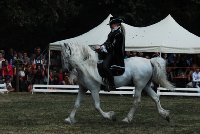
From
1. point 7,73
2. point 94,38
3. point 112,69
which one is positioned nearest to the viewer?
point 112,69

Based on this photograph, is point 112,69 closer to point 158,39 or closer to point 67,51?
point 67,51

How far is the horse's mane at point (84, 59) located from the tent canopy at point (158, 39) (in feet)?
44.0

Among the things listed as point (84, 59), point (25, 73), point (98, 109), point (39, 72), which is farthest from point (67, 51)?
point (25, 73)

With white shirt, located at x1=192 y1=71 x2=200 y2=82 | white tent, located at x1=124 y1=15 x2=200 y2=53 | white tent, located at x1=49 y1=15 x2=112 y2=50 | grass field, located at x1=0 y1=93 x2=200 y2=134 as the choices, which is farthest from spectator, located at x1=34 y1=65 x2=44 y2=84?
grass field, located at x1=0 y1=93 x2=200 y2=134

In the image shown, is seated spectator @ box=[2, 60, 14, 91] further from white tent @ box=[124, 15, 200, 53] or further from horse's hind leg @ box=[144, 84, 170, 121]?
horse's hind leg @ box=[144, 84, 170, 121]

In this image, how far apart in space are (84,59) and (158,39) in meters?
14.7

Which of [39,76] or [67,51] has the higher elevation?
[67,51]

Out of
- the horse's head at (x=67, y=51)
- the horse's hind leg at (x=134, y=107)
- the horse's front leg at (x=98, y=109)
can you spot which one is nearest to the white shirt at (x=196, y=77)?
the horse's hind leg at (x=134, y=107)

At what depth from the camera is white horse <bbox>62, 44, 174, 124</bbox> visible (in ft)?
49.0

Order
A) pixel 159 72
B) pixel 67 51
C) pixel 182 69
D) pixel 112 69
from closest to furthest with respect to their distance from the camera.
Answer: pixel 67 51 → pixel 112 69 → pixel 159 72 → pixel 182 69

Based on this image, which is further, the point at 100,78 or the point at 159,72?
the point at 159,72

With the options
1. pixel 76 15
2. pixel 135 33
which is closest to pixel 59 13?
pixel 76 15

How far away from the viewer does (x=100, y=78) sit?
15211 millimetres

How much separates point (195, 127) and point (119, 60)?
2475mm
